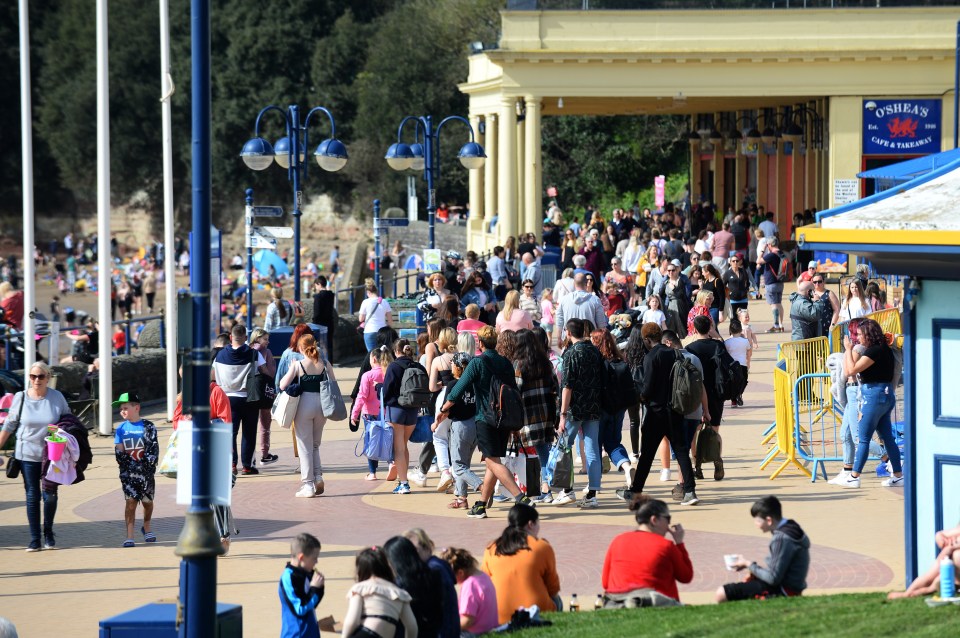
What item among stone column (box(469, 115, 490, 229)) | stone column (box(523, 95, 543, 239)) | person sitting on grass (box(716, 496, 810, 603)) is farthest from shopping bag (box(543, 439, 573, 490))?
stone column (box(469, 115, 490, 229))

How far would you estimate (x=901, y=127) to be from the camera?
117ft

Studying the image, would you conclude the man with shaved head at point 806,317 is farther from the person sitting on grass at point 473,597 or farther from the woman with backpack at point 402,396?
the person sitting on grass at point 473,597

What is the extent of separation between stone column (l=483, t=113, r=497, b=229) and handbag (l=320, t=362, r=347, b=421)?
1014 inches

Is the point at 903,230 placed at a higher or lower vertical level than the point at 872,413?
higher

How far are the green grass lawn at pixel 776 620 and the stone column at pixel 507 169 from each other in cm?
2775

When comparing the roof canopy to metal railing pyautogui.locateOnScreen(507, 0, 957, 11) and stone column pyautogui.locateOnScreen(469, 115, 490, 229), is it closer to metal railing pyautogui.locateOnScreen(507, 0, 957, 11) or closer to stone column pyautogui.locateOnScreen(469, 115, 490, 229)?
metal railing pyautogui.locateOnScreen(507, 0, 957, 11)

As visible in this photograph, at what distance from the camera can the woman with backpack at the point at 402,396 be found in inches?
584

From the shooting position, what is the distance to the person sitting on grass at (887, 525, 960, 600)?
363 inches

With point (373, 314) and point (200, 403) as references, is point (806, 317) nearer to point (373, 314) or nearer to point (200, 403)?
point (373, 314)

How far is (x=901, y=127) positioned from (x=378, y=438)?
23718 millimetres

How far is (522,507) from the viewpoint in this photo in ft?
32.1

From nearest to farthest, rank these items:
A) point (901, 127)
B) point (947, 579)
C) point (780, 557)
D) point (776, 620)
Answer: point (776, 620)
point (947, 579)
point (780, 557)
point (901, 127)

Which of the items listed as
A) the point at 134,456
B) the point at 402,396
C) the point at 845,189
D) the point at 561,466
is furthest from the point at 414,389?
the point at 845,189

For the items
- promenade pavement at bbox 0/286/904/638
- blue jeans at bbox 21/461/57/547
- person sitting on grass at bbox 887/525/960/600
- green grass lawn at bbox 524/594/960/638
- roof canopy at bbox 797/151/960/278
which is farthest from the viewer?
blue jeans at bbox 21/461/57/547
